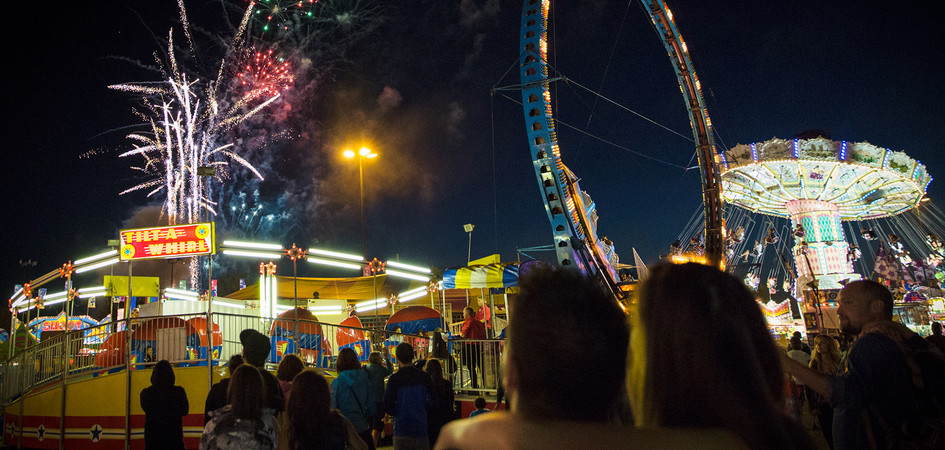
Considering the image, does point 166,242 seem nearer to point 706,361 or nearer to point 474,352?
point 474,352

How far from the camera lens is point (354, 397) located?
6.64 meters

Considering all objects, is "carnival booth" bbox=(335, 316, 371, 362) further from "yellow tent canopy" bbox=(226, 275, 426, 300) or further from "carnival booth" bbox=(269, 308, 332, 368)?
"yellow tent canopy" bbox=(226, 275, 426, 300)

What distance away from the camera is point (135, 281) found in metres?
27.2

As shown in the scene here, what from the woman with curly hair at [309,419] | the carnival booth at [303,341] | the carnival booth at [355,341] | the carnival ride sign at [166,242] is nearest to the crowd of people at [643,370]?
the woman with curly hair at [309,419]

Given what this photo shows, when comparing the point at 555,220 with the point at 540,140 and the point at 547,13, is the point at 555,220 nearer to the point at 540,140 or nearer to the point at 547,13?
the point at 540,140

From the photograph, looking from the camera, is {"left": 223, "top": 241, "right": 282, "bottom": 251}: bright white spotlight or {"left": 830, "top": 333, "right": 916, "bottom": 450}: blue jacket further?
{"left": 223, "top": 241, "right": 282, "bottom": 251}: bright white spotlight

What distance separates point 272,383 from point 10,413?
38.7ft

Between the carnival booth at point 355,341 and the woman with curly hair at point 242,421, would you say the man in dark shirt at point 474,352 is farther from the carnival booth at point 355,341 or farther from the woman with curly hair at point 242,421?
the woman with curly hair at point 242,421

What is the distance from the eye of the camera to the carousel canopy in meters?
37.0

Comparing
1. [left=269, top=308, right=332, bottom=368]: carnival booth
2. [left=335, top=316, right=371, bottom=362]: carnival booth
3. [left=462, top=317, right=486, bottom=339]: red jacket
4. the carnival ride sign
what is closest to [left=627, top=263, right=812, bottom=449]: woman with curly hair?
[left=462, top=317, right=486, bottom=339]: red jacket

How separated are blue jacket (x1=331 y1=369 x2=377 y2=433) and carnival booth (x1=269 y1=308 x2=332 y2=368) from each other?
17.5ft

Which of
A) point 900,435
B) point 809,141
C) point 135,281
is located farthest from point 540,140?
point 809,141

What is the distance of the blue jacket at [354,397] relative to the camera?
6.59 metres

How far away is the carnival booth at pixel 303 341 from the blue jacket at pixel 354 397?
5340mm
